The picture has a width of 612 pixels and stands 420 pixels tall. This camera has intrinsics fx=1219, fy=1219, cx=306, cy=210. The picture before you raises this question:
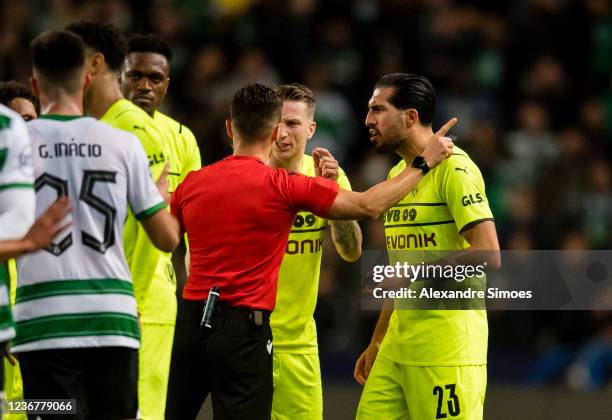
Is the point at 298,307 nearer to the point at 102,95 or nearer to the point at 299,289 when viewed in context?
the point at 299,289

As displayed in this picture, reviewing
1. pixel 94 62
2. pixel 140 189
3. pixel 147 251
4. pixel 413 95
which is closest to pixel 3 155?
pixel 140 189

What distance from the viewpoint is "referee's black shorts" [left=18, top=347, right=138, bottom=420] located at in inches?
199

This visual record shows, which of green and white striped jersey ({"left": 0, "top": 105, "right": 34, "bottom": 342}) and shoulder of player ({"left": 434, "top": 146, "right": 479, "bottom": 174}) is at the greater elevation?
shoulder of player ({"left": 434, "top": 146, "right": 479, "bottom": 174})

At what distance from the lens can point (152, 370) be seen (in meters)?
6.90

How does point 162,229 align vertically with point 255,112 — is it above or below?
below

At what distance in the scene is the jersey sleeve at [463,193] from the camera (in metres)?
6.19

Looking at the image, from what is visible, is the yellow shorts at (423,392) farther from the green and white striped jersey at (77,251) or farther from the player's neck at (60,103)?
the player's neck at (60,103)

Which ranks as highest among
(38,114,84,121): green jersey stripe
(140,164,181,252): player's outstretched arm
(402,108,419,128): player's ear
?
(402,108,419,128): player's ear

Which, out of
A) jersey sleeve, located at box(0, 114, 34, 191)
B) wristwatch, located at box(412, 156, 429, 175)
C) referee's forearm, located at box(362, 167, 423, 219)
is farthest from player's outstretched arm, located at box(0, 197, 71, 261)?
wristwatch, located at box(412, 156, 429, 175)

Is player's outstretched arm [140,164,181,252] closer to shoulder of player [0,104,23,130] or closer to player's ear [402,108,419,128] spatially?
shoulder of player [0,104,23,130]

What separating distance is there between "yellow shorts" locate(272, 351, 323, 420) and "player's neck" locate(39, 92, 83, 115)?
7.37 feet

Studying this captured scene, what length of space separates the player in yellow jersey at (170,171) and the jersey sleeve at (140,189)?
1.74 metres

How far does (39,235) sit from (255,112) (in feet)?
4.90

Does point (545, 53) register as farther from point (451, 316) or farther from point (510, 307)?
point (451, 316)
